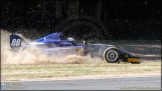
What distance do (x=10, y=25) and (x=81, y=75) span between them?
15.3m

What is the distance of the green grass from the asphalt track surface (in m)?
1.12

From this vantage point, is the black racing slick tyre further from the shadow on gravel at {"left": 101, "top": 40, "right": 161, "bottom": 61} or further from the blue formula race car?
the shadow on gravel at {"left": 101, "top": 40, "right": 161, "bottom": 61}

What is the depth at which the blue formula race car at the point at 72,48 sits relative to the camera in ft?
55.2

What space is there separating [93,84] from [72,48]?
5.75m

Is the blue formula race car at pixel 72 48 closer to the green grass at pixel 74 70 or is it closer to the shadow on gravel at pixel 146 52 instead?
the green grass at pixel 74 70

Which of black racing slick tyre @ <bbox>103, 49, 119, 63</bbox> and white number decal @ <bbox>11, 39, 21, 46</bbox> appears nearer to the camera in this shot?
white number decal @ <bbox>11, 39, 21, 46</bbox>

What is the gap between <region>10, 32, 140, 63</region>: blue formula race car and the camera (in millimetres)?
16812

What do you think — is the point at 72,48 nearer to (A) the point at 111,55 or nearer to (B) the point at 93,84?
(A) the point at 111,55

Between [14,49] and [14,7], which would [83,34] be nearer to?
[14,7]

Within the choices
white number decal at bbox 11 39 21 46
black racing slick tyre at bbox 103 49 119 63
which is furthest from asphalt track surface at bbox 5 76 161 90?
white number decal at bbox 11 39 21 46

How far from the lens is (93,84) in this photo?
11164 millimetres

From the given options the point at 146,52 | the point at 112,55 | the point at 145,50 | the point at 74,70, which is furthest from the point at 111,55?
the point at 145,50

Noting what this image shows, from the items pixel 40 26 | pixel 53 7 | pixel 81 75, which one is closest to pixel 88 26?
pixel 40 26

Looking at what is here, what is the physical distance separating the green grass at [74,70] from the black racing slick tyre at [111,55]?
1.01 feet
